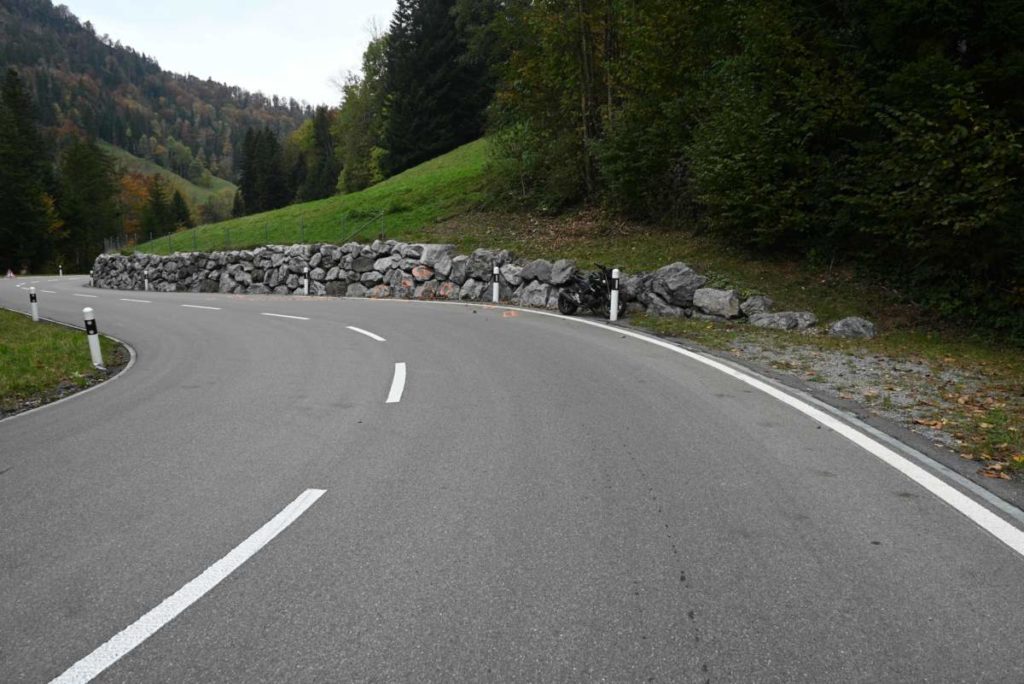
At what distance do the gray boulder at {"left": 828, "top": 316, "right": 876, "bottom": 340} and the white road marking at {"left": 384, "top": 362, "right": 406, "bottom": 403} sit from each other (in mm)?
7483

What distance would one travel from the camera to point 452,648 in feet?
8.83

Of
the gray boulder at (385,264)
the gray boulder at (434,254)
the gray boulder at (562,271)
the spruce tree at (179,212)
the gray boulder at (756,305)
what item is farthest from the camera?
the spruce tree at (179,212)

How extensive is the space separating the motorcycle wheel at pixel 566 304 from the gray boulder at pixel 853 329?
5.56m

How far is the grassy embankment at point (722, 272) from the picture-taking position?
6836mm

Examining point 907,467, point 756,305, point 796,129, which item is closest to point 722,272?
point 756,305

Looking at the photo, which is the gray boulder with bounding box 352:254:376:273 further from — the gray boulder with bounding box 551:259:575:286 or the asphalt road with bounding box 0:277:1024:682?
the asphalt road with bounding box 0:277:1024:682

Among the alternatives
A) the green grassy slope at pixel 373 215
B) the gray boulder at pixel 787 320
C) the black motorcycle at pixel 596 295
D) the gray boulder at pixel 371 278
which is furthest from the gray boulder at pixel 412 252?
the gray boulder at pixel 787 320

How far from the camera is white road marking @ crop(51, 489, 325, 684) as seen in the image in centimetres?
258

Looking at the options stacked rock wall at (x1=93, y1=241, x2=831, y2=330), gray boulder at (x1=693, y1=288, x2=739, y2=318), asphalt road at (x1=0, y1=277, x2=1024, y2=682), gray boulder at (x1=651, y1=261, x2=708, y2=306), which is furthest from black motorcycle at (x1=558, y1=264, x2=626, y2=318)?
asphalt road at (x1=0, y1=277, x2=1024, y2=682)

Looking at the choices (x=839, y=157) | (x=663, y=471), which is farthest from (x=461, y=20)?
(x=663, y=471)

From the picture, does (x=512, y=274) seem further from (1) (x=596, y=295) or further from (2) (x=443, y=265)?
(1) (x=596, y=295)

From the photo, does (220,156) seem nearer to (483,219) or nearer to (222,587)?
(483,219)

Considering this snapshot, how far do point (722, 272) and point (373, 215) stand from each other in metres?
19.6

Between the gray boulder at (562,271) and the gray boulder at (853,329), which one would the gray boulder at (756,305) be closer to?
the gray boulder at (853,329)
